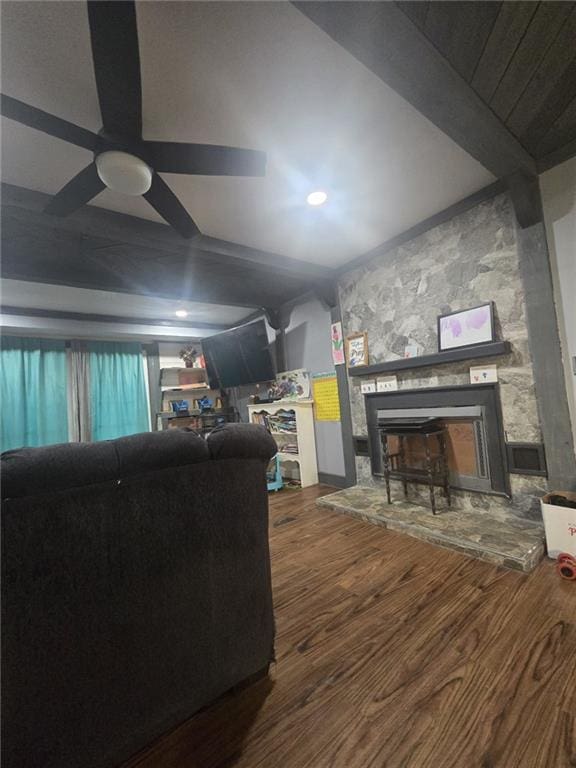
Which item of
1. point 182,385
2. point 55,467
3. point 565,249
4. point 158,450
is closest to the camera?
point 55,467

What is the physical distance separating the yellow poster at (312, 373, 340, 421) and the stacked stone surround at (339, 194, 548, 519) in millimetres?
320

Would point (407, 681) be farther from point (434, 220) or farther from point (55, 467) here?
point (434, 220)

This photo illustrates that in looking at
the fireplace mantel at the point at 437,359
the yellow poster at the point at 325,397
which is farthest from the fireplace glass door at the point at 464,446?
the yellow poster at the point at 325,397

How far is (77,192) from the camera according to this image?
5.15 feet

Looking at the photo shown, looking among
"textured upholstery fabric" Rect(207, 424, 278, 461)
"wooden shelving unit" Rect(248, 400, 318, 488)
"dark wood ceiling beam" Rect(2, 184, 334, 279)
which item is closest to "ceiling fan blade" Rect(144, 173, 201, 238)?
"dark wood ceiling beam" Rect(2, 184, 334, 279)

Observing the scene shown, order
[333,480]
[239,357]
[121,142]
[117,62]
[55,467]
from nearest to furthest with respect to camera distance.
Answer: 1. [55,467]
2. [117,62]
3. [121,142]
4. [333,480]
5. [239,357]

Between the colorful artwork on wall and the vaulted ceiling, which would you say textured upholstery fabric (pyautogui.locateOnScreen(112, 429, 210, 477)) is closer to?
the vaulted ceiling

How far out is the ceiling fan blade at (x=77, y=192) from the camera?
1.46m

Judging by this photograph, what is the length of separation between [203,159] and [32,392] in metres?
3.81

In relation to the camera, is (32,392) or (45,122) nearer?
(45,122)

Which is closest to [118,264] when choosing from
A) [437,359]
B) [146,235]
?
[146,235]

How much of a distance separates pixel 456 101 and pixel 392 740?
7.57 ft

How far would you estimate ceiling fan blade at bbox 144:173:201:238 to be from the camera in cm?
155

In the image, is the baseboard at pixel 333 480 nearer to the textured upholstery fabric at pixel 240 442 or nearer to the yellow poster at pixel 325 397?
the yellow poster at pixel 325 397
